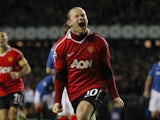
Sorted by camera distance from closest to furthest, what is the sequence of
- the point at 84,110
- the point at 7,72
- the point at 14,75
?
1. the point at 84,110
2. the point at 14,75
3. the point at 7,72

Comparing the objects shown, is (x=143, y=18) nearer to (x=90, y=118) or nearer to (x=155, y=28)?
(x=155, y=28)

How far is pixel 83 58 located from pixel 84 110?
2.16 feet

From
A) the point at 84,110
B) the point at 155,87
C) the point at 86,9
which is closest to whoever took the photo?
the point at 84,110

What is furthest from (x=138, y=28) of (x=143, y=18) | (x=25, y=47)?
(x=25, y=47)

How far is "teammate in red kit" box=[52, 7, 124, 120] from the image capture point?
690 centimetres

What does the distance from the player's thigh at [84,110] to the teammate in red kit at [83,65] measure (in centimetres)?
5

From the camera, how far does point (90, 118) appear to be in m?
7.01

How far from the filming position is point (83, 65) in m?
6.92

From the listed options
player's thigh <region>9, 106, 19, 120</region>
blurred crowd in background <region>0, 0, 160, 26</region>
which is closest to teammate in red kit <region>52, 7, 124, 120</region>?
player's thigh <region>9, 106, 19, 120</region>

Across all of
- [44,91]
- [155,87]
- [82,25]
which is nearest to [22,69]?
[82,25]

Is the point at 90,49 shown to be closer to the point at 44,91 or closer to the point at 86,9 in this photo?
the point at 44,91

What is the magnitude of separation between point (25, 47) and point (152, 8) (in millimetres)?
7532

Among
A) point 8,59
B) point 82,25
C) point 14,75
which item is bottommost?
point 14,75

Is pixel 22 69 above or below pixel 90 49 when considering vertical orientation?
below
